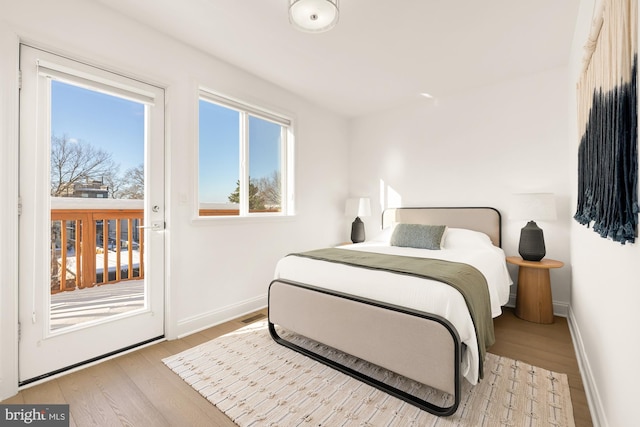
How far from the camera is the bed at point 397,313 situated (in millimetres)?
1578

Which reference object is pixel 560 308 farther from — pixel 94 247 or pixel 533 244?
pixel 94 247

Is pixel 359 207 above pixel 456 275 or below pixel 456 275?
above

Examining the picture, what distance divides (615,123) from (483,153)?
2574 mm

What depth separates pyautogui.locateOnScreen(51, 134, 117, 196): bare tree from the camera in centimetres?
197

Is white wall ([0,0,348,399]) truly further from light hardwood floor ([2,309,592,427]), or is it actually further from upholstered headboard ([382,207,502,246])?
upholstered headboard ([382,207,502,246])

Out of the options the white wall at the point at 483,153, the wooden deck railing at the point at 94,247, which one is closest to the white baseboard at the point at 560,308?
the white wall at the point at 483,153

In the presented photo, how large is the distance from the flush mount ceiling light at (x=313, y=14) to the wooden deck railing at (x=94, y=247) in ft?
6.21

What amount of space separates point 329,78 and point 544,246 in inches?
111

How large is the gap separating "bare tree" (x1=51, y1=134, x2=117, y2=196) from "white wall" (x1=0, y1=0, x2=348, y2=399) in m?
0.22

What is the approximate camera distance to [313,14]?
73.0 inches

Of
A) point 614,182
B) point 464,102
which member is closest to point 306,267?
point 614,182

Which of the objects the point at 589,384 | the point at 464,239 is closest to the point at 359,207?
the point at 464,239

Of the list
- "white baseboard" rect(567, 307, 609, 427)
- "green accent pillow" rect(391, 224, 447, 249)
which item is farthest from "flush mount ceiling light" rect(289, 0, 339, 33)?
"white baseboard" rect(567, 307, 609, 427)

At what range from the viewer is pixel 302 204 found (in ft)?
12.5
